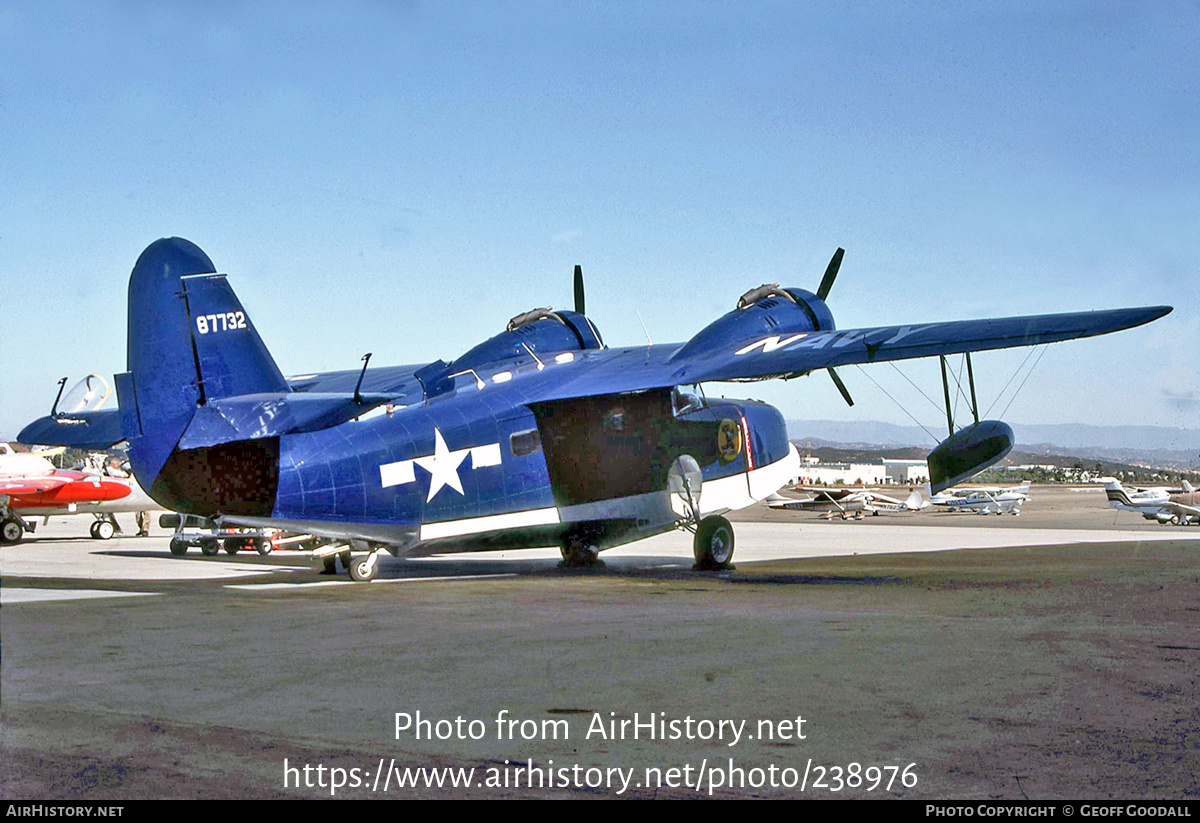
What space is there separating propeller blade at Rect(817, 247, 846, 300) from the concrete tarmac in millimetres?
9057

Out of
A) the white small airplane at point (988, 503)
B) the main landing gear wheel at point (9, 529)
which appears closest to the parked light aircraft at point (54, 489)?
the main landing gear wheel at point (9, 529)

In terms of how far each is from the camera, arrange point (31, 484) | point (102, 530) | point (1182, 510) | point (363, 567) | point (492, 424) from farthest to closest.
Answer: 1. point (1182, 510)
2. point (102, 530)
3. point (31, 484)
4. point (492, 424)
5. point (363, 567)

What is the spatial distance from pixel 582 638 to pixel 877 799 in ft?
19.6

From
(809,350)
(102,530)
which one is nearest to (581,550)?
(809,350)

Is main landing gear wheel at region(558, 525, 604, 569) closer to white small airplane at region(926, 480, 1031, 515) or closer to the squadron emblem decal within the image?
the squadron emblem decal

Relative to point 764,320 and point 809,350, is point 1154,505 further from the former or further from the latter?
point 809,350

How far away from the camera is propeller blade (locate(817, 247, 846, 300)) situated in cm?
2483

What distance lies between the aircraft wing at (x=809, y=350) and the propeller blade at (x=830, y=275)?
2655 millimetres

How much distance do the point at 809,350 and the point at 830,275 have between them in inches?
234

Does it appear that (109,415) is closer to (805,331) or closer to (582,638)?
(805,331)

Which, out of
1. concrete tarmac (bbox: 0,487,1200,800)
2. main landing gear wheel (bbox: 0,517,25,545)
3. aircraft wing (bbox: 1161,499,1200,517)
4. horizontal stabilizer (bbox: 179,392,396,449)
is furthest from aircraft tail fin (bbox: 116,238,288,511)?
aircraft wing (bbox: 1161,499,1200,517)

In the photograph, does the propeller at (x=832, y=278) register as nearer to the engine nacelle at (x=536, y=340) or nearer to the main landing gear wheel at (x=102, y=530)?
the engine nacelle at (x=536, y=340)

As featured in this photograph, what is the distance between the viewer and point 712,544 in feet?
74.3

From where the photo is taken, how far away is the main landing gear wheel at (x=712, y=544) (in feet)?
74.2
